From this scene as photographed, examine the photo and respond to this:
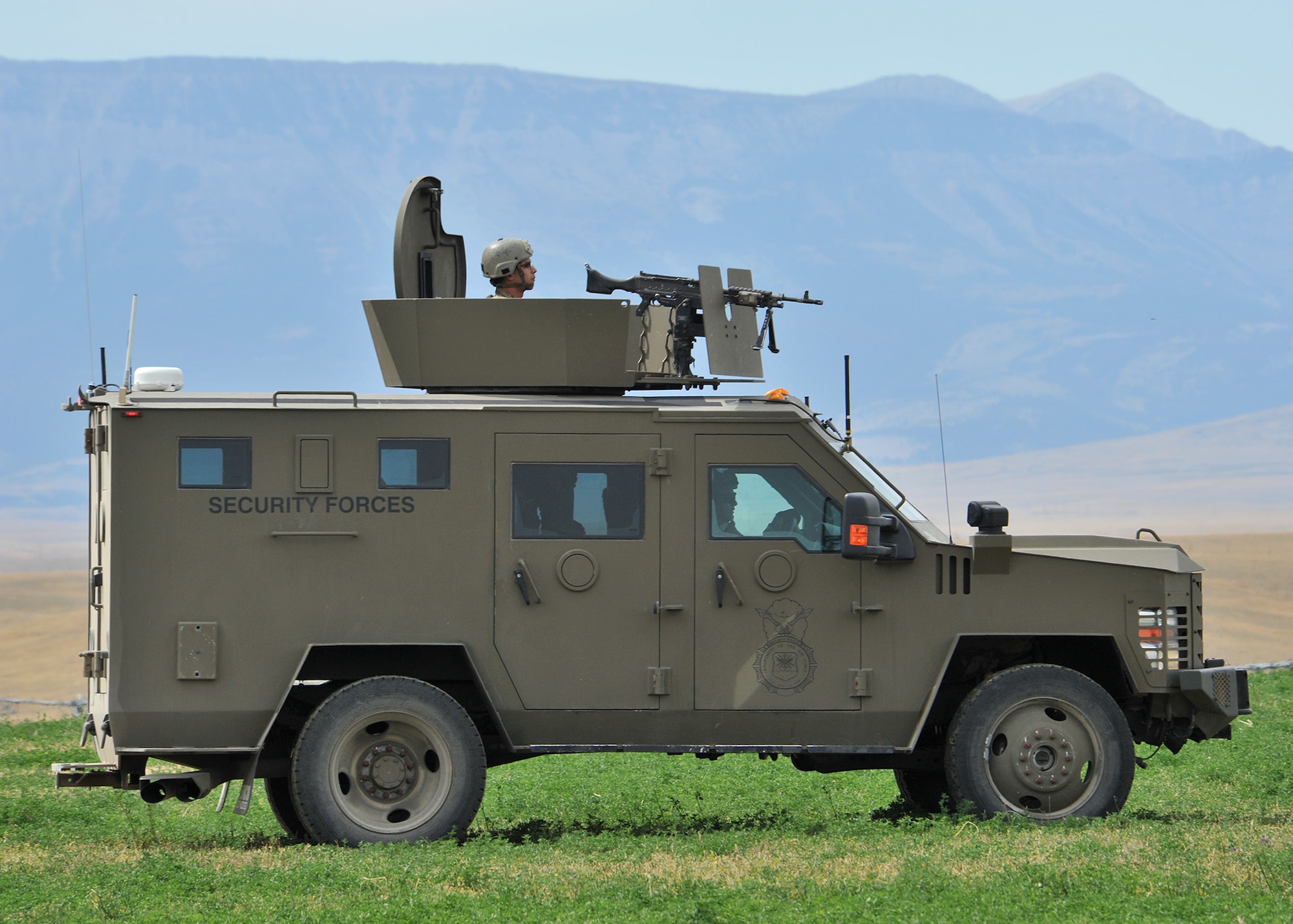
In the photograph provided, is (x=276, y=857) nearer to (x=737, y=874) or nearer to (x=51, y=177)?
(x=737, y=874)

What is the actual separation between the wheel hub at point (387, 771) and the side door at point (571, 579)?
0.77 m

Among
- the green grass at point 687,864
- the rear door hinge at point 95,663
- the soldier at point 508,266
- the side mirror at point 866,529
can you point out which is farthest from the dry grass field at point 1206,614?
the side mirror at point 866,529

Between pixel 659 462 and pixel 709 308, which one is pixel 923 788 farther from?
pixel 709 308

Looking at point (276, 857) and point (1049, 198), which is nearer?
point (276, 857)

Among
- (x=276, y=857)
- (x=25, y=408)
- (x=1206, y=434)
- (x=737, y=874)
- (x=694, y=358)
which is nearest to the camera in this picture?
(x=737, y=874)

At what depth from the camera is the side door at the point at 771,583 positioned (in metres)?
9.54

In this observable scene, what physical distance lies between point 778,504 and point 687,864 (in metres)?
2.13

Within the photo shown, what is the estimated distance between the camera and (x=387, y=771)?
9516 mm

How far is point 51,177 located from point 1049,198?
11060 centimetres

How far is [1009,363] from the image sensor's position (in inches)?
6097

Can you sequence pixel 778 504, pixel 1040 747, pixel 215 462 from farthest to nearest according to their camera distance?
1. pixel 1040 747
2. pixel 778 504
3. pixel 215 462

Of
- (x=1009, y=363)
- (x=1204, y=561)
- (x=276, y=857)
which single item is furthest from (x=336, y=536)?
(x=1009, y=363)

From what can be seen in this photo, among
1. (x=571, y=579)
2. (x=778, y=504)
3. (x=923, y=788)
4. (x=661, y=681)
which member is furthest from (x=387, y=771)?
(x=923, y=788)

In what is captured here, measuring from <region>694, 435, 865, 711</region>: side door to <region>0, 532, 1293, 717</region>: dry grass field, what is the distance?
39.8m
